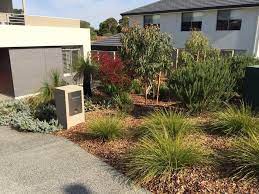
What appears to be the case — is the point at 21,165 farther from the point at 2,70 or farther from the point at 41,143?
the point at 2,70

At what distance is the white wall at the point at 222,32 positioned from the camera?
20266 millimetres

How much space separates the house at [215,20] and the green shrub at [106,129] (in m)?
12.2

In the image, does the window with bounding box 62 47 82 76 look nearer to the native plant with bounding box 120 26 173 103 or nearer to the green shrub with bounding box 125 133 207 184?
the native plant with bounding box 120 26 173 103

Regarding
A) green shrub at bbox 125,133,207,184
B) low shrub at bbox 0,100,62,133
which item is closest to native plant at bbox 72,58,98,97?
low shrub at bbox 0,100,62,133

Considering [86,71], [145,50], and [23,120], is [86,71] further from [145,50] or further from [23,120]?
[23,120]

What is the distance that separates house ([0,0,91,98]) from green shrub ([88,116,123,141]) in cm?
775

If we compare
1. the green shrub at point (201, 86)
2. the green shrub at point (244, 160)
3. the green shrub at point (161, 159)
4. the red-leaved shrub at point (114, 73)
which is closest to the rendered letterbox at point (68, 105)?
the red-leaved shrub at point (114, 73)

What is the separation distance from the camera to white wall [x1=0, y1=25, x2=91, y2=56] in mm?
12406

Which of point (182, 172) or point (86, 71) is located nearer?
point (182, 172)

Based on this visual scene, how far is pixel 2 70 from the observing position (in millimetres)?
13664

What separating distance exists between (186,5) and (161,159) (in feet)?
71.7

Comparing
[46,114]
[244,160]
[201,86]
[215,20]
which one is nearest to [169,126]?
[244,160]

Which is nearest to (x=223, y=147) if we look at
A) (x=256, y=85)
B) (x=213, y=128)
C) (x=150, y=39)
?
(x=213, y=128)

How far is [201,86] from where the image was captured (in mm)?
8070
